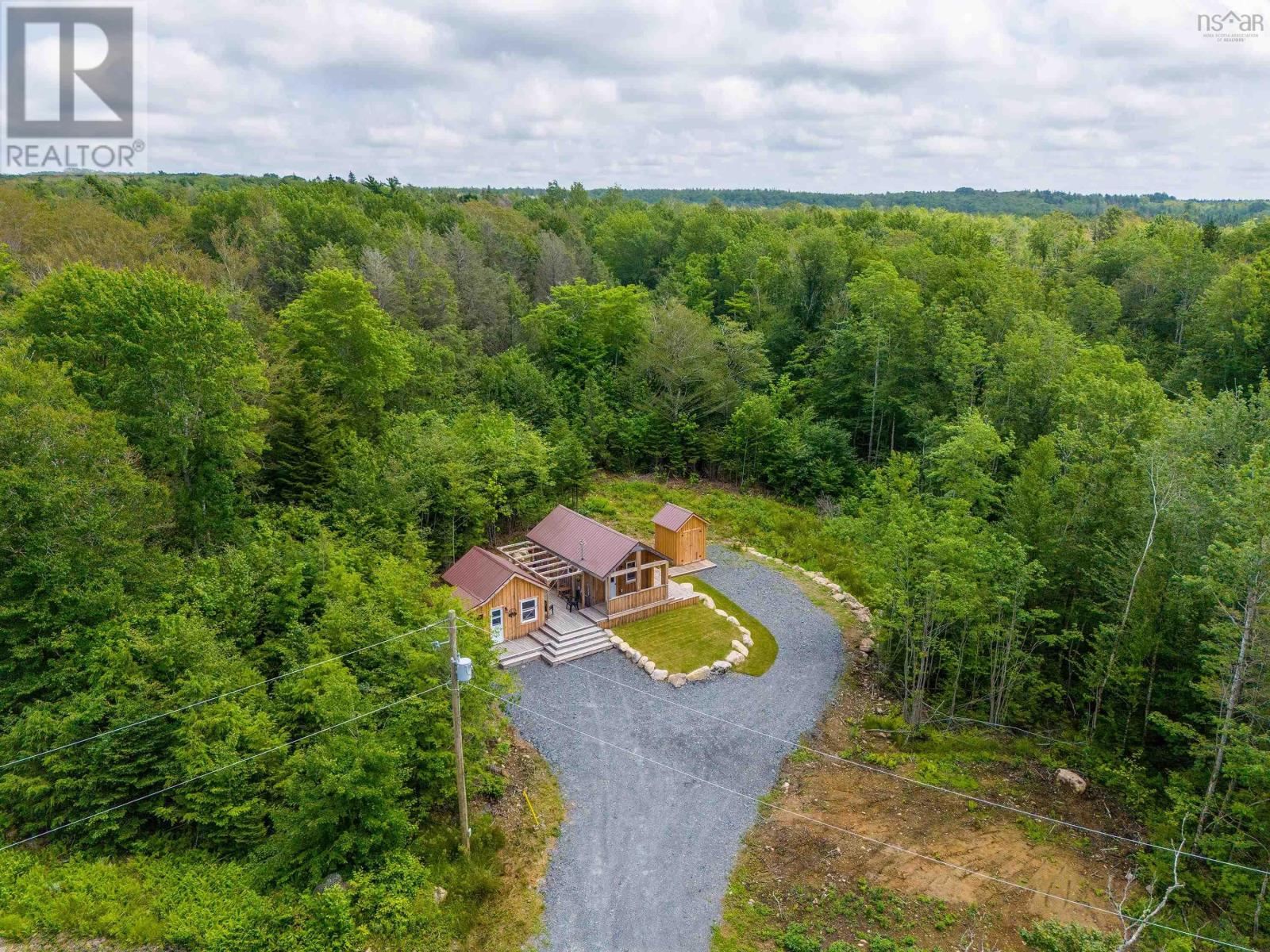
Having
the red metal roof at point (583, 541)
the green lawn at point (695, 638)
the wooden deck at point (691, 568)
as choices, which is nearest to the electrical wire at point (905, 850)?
the green lawn at point (695, 638)

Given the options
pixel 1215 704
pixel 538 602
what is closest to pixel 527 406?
pixel 538 602

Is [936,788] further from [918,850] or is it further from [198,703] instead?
[198,703]

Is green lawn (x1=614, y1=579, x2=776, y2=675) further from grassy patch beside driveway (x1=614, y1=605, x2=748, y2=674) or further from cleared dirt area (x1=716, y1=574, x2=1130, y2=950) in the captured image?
cleared dirt area (x1=716, y1=574, x2=1130, y2=950)

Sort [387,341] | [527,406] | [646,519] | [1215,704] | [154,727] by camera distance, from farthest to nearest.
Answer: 1. [527,406]
2. [646,519]
3. [387,341]
4. [1215,704]
5. [154,727]

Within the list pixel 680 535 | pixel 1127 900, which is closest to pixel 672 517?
pixel 680 535

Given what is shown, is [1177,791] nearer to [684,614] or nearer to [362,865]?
[684,614]

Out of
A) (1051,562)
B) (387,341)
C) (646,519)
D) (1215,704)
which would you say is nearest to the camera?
(1215,704)
